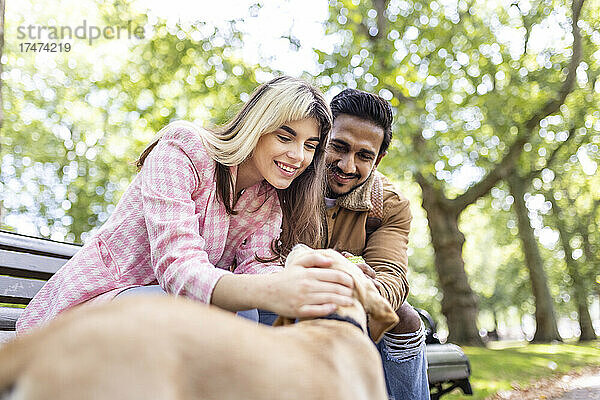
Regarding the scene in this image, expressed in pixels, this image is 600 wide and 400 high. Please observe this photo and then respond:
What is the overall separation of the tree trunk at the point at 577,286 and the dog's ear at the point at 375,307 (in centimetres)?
2044

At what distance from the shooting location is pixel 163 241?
7.68 ft

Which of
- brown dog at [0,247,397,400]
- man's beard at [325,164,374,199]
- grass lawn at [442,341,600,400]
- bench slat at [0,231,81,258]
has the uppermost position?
man's beard at [325,164,374,199]

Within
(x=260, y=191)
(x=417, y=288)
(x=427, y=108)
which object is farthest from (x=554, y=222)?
(x=260, y=191)

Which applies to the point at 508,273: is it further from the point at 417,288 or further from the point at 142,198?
the point at 142,198

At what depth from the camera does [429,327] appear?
518 cm

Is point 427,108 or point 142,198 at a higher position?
point 427,108

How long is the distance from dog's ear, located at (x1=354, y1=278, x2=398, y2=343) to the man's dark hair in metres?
1.79

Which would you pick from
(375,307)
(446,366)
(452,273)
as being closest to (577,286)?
(452,273)

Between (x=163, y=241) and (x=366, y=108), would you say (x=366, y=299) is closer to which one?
(x=163, y=241)

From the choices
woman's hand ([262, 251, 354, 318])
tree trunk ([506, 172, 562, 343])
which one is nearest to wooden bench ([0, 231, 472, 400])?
woman's hand ([262, 251, 354, 318])

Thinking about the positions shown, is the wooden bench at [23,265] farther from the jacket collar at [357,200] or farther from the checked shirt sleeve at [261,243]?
the jacket collar at [357,200]

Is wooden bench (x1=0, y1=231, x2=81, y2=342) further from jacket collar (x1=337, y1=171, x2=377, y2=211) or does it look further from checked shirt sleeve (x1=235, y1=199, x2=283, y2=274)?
jacket collar (x1=337, y1=171, x2=377, y2=211)

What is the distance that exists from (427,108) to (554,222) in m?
12.6

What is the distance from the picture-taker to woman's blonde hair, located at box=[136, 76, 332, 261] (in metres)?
2.81
